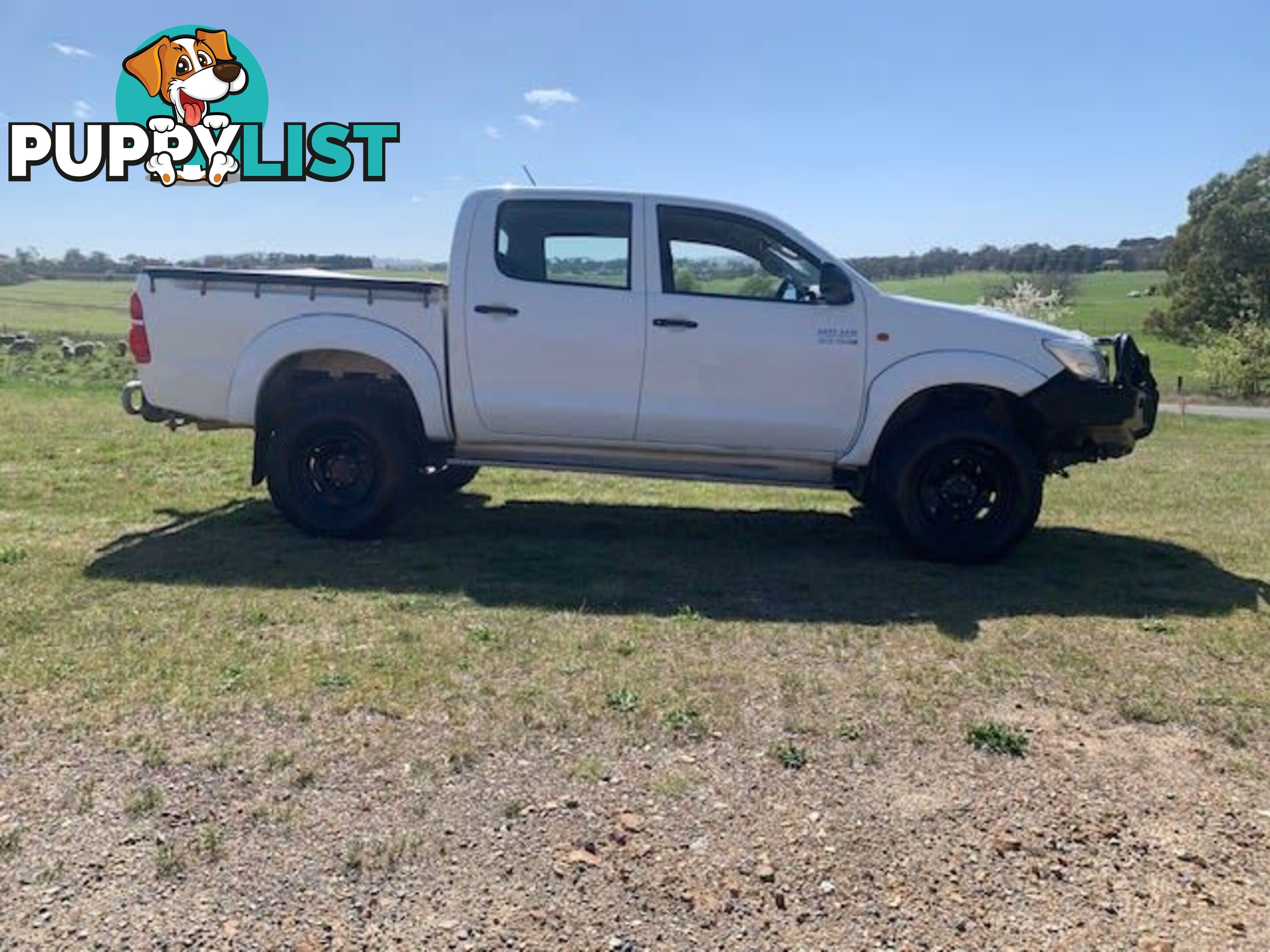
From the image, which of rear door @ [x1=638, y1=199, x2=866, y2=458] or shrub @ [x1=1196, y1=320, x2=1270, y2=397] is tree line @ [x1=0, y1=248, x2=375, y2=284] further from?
shrub @ [x1=1196, y1=320, x2=1270, y2=397]

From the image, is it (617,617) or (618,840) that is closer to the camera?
(618,840)

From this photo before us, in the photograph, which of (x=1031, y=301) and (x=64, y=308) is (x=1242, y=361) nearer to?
(x=1031, y=301)

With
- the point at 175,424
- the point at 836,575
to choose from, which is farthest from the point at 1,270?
the point at 836,575

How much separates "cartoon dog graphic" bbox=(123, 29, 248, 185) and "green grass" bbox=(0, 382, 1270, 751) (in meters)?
6.28

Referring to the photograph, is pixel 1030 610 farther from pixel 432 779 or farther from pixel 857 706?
pixel 432 779

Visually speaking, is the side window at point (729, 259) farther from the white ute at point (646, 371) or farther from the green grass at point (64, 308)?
the green grass at point (64, 308)

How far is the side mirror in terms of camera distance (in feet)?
18.0

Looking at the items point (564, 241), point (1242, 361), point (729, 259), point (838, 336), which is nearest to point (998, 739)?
point (838, 336)

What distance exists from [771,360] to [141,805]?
3.93 meters

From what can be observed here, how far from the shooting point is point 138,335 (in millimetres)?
5824

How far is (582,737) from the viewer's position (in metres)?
3.28

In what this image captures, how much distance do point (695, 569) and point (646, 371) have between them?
1.20 metres

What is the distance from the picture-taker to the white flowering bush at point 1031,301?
106 ft

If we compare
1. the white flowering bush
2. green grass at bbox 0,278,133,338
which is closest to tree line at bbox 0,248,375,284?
green grass at bbox 0,278,133,338
